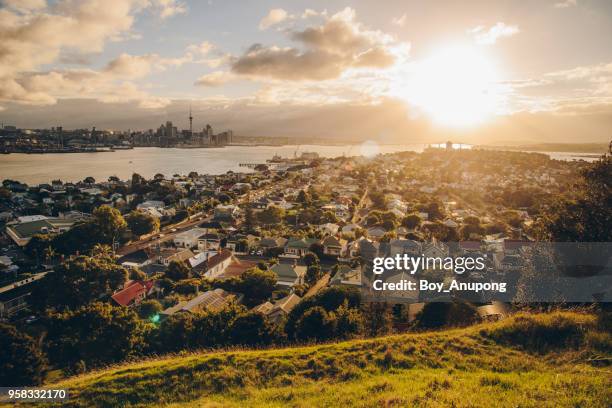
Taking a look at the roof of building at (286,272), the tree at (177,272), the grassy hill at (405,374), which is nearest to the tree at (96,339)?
the grassy hill at (405,374)

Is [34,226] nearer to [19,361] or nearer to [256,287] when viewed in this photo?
[256,287]

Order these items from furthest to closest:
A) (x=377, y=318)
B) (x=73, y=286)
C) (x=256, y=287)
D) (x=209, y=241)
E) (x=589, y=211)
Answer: (x=209, y=241), (x=256, y=287), (x=73, y=286), (x=377, y=318), (x=589, y=211)

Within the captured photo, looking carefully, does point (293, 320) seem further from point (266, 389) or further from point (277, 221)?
point (277, 221)

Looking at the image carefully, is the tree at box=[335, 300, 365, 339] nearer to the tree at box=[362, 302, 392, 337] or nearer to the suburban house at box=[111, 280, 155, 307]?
the tree at box=[362, 302, 392, 337]

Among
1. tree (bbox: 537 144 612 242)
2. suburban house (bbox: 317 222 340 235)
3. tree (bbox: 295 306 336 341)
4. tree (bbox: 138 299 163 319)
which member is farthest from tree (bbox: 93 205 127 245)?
tree (bbox: 537 144 612 242)

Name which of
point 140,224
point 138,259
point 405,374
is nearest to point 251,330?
point 405,374

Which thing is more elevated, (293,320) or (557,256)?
(557,256)

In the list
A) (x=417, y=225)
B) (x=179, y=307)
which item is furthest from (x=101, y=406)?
(x=417, y=225)
